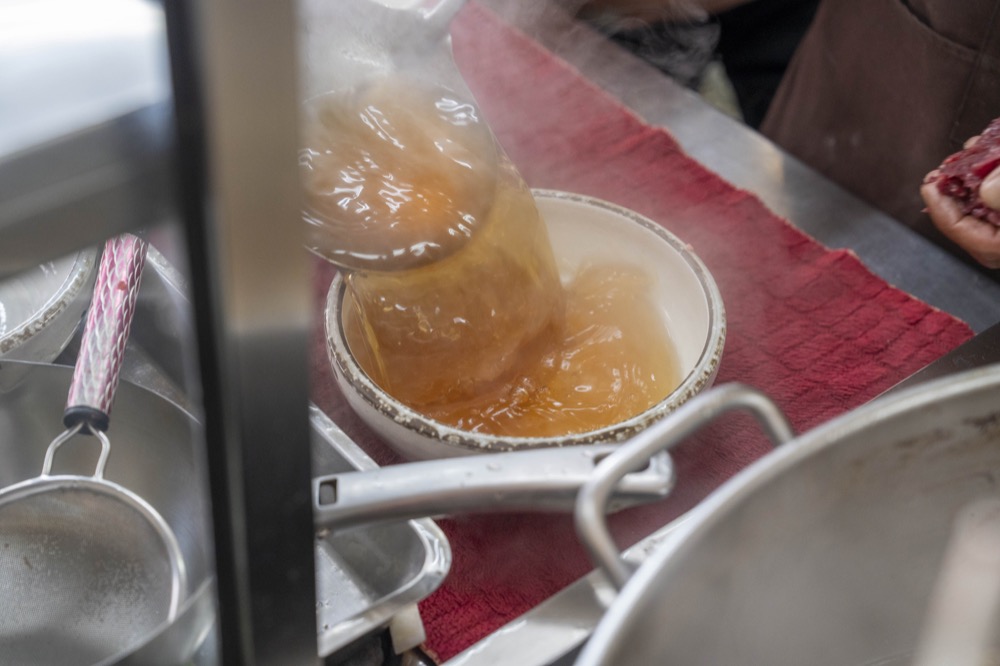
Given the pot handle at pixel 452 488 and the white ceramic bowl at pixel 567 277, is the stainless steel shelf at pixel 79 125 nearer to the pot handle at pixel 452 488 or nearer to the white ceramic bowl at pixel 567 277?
the pot handle at pixel 452 488

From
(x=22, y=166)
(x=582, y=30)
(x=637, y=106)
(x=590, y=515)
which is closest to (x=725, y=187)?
(x=637, y=106)

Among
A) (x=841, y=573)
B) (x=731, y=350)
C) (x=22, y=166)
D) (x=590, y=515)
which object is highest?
(x=22, y=166)

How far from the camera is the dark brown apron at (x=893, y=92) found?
909mm

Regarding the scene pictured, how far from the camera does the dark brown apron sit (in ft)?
2.98

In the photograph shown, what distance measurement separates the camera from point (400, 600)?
1.59ft

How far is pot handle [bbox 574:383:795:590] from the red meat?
0.48 meters

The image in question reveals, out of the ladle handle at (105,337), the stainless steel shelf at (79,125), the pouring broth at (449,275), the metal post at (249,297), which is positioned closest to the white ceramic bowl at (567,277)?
the pouring broth at (449,275)

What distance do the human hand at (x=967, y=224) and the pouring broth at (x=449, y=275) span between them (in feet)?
0.87

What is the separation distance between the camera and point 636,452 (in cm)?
33

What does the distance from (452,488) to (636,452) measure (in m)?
0.07

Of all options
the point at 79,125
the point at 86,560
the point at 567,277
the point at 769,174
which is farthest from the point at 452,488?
the point at 769,174

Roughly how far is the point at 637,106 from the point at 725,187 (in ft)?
0.54

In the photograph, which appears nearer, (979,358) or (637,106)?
(979,358)

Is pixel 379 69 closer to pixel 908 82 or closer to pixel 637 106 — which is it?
pixel 637 106
